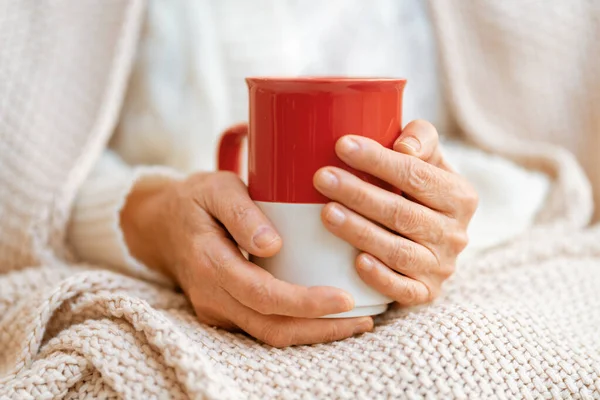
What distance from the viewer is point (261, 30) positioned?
945 mm

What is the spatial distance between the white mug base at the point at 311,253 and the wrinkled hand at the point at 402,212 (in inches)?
0.4

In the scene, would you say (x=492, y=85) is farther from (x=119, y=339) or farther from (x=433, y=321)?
(x=119, y=339)

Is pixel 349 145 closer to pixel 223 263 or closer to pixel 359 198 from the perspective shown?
pixel 359 198

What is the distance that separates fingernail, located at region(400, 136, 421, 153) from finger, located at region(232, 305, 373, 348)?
16cm

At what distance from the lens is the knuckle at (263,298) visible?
58cm

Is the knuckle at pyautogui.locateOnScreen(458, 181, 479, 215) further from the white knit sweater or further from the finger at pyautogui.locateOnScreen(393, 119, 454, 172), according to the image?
the white knit sweater

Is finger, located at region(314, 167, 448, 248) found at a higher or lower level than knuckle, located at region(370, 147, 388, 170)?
lower

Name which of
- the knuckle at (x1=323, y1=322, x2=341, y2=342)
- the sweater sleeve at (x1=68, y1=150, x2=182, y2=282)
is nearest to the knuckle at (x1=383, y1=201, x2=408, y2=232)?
the knuckle at (x1=323, y1=322, x2=341, y2=342)

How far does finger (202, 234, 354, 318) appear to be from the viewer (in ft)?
1.88

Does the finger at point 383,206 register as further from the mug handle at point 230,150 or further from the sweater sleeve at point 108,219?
the sweater sleeve at point 108,219

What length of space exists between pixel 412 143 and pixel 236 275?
0.19 meters

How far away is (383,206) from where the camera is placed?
1.91 feet

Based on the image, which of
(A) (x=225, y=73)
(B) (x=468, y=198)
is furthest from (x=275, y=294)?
(A) (x=225, y=73)

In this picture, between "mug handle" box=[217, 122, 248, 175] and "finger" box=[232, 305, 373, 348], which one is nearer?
"finger" box=[232, 305, 373, 348]
